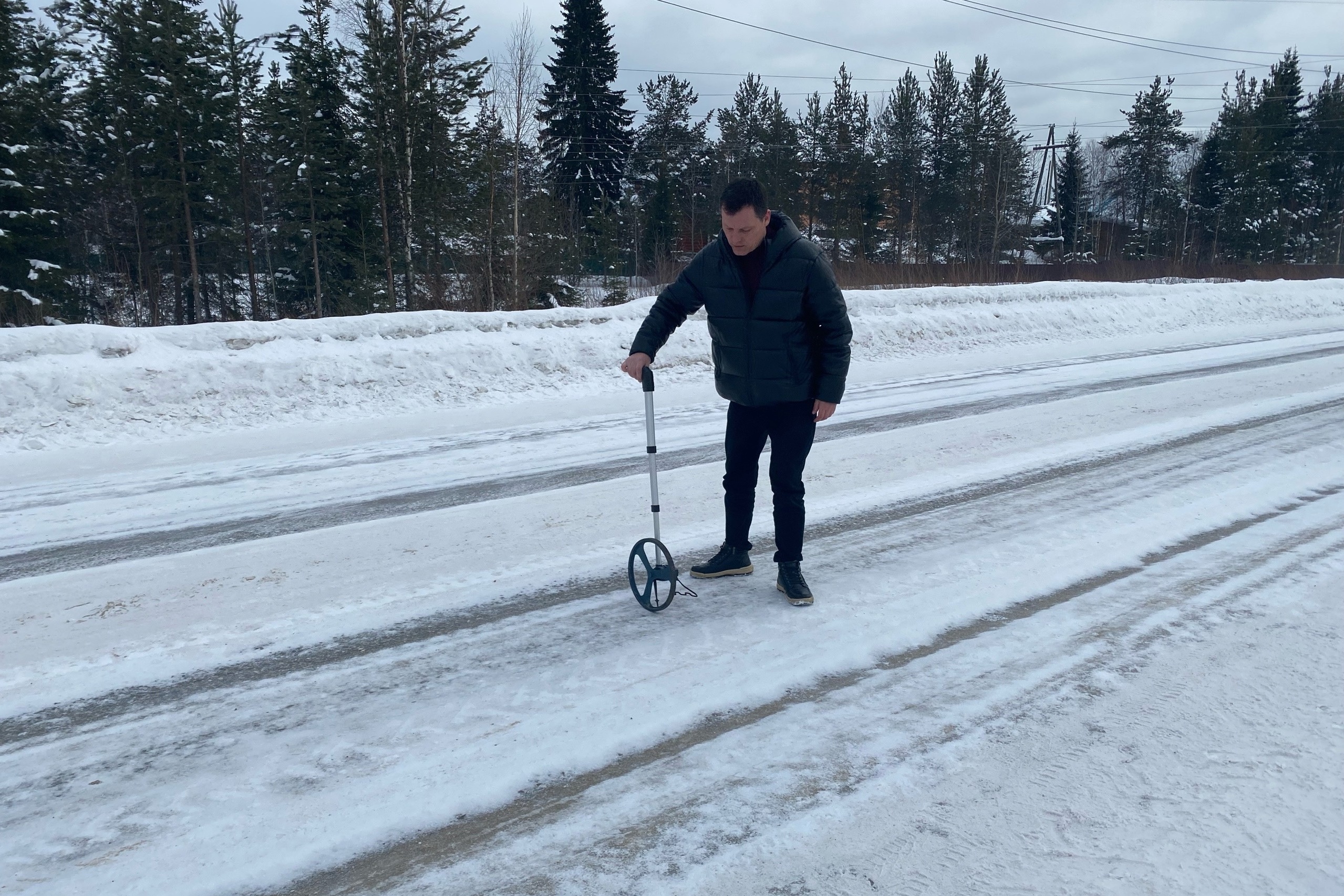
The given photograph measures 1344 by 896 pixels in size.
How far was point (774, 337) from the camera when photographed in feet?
13.5

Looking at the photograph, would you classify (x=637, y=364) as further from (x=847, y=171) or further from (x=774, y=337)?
(x=847, y=171)

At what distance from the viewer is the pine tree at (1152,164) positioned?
2370 inches

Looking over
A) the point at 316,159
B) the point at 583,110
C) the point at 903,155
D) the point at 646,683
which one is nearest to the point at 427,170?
the point at 316,159

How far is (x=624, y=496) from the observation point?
20.0 feet

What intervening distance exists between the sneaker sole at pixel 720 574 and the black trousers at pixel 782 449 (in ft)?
0.84

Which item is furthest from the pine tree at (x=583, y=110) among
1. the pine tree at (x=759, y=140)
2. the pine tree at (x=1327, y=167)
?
the pine tree at (x=1327, y=167)

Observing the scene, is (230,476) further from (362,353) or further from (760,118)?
(760,118)

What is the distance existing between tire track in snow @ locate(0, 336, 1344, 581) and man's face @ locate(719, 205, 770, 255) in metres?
2.88

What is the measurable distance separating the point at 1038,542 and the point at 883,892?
3200 mm

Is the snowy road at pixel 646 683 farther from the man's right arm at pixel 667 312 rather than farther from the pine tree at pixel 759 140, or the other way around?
the pine tree at pixel 759 140

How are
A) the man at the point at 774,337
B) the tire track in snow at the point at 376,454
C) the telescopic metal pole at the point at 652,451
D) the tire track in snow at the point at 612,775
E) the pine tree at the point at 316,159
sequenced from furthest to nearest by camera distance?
the pine tree at the point at 316,159 → the tire track in snow at the point at 376,454 → the telescopic metal pole at the point at 652,451 → the man at the point at 774,337 → the tire track in snow at the point at 612,775

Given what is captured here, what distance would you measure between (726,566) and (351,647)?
6.43 ft

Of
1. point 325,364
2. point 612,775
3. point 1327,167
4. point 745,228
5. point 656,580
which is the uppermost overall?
point 1327,167

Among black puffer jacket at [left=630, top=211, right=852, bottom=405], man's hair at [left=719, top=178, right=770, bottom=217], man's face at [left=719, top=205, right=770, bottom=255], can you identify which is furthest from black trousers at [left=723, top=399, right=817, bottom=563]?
man's hair at [left=719, top=178, right=770, bottom=217]
